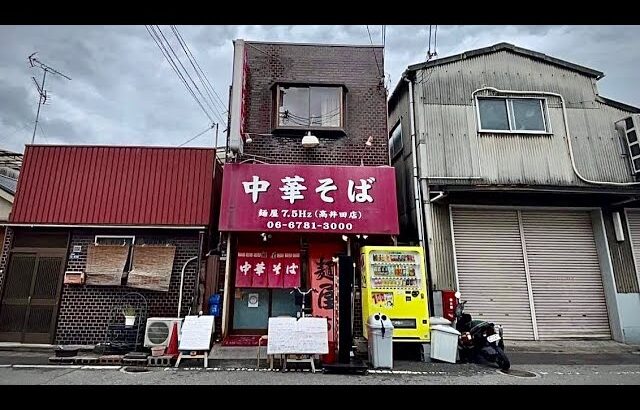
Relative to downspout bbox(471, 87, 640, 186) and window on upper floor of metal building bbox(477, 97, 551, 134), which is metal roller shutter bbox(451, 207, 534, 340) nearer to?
downspout bbox(471, 87, 640, 186)

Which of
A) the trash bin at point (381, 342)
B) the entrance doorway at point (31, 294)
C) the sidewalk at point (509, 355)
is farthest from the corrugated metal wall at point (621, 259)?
the entrance doorway at point (31, 294)

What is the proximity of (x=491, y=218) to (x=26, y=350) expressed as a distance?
12.5m

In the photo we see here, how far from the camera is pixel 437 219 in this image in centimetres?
1029

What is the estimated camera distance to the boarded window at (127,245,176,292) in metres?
9.45

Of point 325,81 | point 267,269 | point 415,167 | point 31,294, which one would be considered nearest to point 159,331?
→ point 267,269

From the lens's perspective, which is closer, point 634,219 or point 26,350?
point 26,350

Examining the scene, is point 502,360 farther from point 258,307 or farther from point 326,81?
point 326,81

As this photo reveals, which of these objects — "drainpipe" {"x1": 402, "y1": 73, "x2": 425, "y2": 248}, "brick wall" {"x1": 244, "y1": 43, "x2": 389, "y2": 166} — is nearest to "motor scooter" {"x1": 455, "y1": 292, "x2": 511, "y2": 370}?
"drainpipe" {"x1": 402, "y1": 73, "x2": 425, "y2": 248}

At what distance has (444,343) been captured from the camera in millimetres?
8258

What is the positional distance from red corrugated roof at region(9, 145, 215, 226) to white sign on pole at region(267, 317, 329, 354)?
12.3ft

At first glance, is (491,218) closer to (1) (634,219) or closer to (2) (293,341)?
(1) (634,219)

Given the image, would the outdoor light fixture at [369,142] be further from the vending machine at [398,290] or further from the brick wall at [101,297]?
the brick wall at [101,297]
